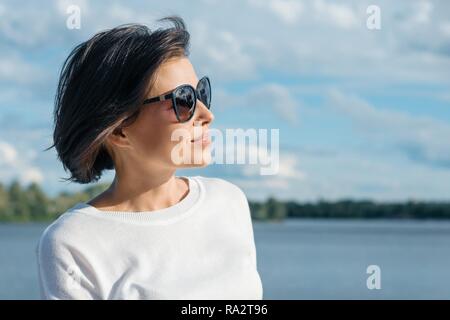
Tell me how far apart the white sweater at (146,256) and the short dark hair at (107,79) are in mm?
249

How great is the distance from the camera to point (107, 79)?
2.89 meters

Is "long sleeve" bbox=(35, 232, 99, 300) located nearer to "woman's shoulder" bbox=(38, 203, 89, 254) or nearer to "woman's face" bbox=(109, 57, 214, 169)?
"woman's shoulder" bbox=(38, 203, 89, 254)

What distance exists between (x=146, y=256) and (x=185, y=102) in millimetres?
499

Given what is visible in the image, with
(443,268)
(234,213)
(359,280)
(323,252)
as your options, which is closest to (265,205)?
(323,252)

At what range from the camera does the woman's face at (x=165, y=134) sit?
295 centimetres

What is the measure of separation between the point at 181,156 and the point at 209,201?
0.33 meters

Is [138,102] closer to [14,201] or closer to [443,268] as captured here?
[443,268]

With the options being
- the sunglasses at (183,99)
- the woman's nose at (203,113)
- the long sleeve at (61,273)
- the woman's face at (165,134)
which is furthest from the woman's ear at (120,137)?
the long sleeve at (61,273)

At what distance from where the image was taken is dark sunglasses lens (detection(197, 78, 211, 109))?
10.1 ft

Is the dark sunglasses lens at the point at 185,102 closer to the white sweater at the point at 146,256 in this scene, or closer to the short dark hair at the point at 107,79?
the short dark hair at the point at 107,79

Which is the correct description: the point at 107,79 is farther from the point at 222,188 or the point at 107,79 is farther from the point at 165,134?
the point at 222,188

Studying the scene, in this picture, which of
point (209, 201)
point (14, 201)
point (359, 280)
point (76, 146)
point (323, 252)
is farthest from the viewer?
point (323, 252)

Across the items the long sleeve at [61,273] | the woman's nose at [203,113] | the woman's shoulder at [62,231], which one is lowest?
the long sleeve at [61,273]
